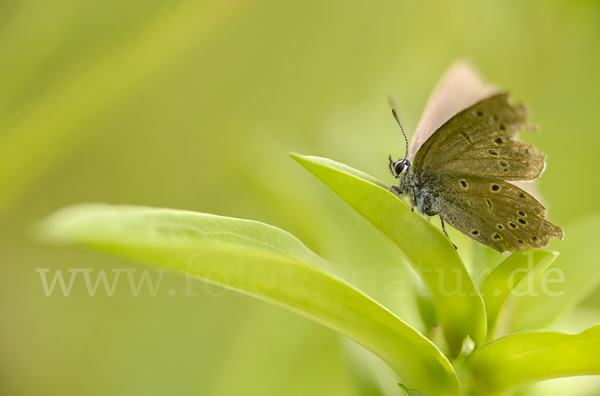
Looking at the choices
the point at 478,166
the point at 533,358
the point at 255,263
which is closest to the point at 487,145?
the point at 478,166

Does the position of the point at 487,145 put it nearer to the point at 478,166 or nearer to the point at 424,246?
the point at 478,166

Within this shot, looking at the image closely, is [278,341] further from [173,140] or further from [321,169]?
[173,140]

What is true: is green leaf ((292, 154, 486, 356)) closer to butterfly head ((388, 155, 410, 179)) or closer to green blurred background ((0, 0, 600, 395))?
green blurred background ((0, 0, 600, 395))

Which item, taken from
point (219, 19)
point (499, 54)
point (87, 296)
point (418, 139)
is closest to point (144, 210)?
point (418, 139)

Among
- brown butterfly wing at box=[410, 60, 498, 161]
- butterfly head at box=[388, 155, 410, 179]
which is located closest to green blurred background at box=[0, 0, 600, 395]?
butterfly head at box=[388, 155, 410, 179]

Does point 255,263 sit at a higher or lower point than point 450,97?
lower

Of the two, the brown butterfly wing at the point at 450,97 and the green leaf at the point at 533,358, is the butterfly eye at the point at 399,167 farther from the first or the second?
the green leaf at the point at 533,358
